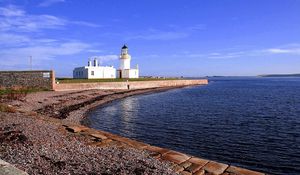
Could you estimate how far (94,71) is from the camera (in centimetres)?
6950

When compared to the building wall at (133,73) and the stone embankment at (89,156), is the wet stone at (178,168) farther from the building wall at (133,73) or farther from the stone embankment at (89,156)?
the building wall at (133,73)

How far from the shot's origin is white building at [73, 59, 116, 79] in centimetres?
6913

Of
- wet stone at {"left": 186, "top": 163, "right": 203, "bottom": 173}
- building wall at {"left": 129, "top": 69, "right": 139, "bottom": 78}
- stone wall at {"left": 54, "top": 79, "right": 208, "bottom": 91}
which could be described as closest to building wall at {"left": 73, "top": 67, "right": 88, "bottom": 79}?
stone wall at {"left": 54, "top": 79, "right": 208, "bottom": 91}

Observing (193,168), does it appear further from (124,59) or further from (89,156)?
(124,59)

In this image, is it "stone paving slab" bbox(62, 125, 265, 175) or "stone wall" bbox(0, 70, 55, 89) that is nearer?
"stone paving slab" bbox(62, 125, 265, 175)

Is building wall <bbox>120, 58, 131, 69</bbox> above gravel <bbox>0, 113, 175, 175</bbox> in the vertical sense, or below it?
above

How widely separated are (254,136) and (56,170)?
13.9 m

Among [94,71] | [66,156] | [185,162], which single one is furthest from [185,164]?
[94,71]

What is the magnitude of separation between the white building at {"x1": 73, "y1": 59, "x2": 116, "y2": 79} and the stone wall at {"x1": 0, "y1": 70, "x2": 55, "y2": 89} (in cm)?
2616

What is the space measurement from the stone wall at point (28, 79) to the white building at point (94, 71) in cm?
2616

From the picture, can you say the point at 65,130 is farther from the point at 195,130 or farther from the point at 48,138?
the point at 195,130

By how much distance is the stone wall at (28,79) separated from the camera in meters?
41.8

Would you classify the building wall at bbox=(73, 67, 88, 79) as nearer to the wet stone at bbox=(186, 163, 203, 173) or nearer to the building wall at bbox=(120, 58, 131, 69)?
the building wall at bbox=(120, 58, 131, 69)

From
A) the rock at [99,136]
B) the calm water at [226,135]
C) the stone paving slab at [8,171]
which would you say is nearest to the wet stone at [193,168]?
the calm water at [226,135]
